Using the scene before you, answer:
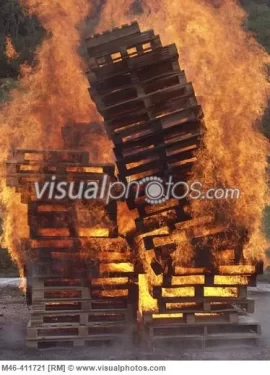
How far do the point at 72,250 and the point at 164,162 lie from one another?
1241 millimetres

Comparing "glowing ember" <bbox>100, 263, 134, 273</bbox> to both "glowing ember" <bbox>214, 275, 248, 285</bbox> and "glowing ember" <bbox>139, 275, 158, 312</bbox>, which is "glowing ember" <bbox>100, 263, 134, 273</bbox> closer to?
"glowing ember" <bbox>139, 275, 158, 312</bbox>

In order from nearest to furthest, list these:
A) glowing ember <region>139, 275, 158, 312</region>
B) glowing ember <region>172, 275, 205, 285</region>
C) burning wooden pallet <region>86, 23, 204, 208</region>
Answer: burning wooden pallet <region>86, 23, 204, 208</region>, glowing ember <region>172, 275, 205, 285</region>, glowing ember <region>139, 275, 158, 312</region>

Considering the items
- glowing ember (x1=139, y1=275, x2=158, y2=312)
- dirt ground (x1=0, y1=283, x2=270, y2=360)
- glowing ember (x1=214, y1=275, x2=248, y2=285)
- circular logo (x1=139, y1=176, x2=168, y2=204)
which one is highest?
circular logo (x1=139, y1=176, x2=168, y2=204)

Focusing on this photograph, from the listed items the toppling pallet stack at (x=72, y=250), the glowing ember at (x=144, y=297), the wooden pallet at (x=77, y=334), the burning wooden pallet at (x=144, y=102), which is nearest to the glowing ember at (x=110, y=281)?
the toppling pallet stack at (x=72, y=250)

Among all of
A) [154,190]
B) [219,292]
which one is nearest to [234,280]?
[219,292]

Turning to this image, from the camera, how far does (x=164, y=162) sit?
18.3 ft

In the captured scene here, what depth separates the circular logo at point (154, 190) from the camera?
561 cm

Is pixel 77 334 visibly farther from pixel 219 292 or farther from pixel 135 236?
pixel 219 292

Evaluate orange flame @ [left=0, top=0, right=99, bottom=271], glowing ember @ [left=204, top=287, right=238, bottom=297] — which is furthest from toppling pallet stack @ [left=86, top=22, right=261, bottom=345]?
orange flame @ [left=0, top=0, right=99, bottom=271]

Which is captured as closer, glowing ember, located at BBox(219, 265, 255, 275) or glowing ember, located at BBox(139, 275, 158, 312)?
glowing ember, located at BBox(219, 265, 255, 275)

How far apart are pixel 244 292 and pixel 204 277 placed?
17.7 inches

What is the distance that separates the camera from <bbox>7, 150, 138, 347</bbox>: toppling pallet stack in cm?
581
